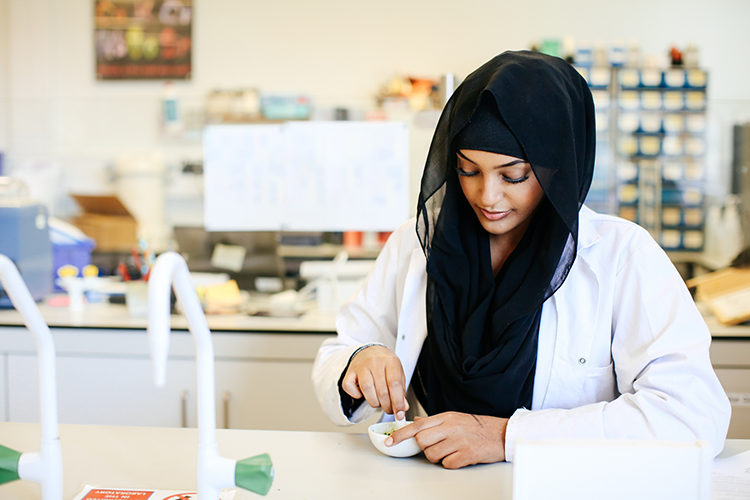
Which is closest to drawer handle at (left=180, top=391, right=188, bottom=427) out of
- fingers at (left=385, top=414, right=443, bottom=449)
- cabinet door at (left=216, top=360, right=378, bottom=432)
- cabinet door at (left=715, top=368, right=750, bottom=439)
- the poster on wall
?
cabinet door at (left=216, top=360, right=378, bottom=432)

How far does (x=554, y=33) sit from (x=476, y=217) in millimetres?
2970

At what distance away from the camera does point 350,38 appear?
3895mm

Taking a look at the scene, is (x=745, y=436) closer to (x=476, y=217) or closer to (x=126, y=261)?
(x=476, y=217)

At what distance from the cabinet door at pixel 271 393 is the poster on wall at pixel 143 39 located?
2558 mm

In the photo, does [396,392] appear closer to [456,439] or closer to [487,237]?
[456,439]

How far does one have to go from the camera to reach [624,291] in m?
1.09

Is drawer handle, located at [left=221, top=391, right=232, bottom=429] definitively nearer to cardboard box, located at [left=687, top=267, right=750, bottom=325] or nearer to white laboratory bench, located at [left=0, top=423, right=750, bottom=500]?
white laboratory bench, located at [left=0, top=423, right=750, bottom=500]

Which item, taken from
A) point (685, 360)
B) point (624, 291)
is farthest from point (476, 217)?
point (685, 360)

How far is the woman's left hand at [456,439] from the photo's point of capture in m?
0.96

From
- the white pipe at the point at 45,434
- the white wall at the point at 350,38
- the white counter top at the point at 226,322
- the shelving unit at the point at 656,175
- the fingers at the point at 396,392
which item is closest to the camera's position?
the white pipe at the point at 45,434

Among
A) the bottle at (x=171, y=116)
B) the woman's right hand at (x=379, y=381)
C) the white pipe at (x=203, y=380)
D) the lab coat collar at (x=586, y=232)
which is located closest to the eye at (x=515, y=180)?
the lab coat collar at (x=586, y=232)

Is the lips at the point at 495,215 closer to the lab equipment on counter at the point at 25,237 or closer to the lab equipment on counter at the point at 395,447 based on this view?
the lab equipment on counter at the point at 395,447

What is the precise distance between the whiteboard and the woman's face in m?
1.24

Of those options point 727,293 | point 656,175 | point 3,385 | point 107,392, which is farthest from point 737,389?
point 3,385
